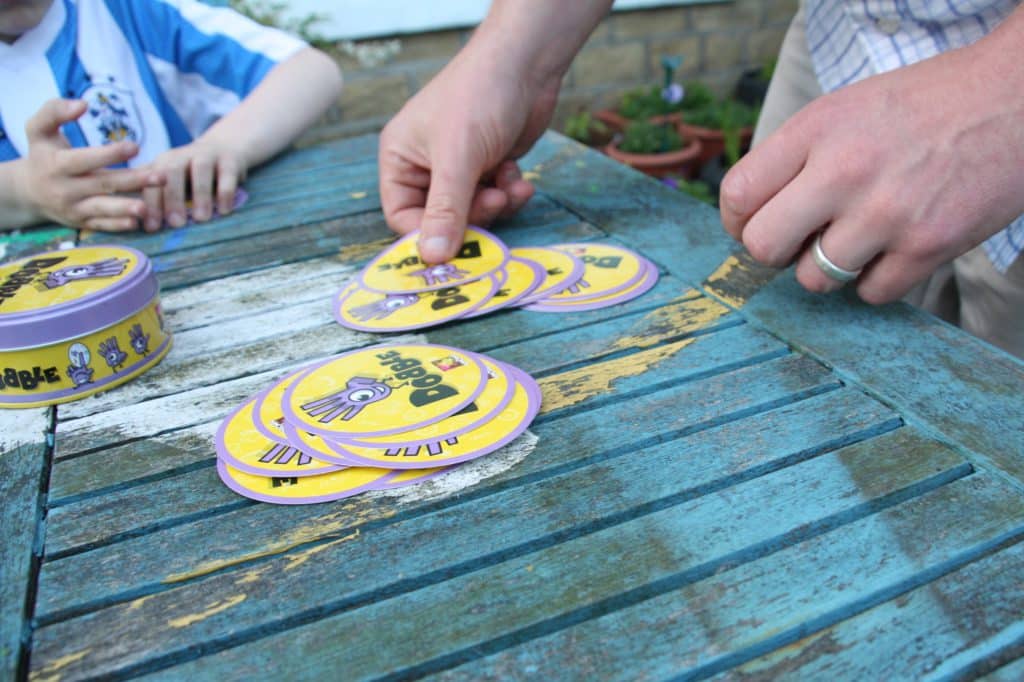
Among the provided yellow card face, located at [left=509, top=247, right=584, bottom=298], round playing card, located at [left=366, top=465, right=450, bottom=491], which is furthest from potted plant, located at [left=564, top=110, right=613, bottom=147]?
round playing card, located at [left=366, top=465, right=450, bottom=491]

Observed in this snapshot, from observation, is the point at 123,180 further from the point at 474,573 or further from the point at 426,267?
the point at 474,573

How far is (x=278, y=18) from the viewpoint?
2695mm

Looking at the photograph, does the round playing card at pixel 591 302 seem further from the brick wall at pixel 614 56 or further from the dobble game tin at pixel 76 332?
the brick wall at pixel 614 56

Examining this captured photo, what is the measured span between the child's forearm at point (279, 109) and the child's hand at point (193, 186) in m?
0.06

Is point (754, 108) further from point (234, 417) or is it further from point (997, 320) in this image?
point (234, 417)

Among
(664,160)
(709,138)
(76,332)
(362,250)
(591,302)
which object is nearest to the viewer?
(76,332)

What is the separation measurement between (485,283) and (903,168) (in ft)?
1.48

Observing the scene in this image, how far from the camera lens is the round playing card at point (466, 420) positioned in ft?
2.06

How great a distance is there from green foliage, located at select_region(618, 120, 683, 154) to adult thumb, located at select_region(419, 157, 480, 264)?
195cm

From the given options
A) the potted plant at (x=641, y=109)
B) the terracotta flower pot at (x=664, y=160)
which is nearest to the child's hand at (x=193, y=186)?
the terracotta flower pot at (x=664, y=160)

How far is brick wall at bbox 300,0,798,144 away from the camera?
2867mm

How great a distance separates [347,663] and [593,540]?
18 cm

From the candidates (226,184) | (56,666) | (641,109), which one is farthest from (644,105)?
(56,666)

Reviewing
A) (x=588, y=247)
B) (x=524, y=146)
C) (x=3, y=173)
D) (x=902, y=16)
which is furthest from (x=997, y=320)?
(x=3, y=173)
